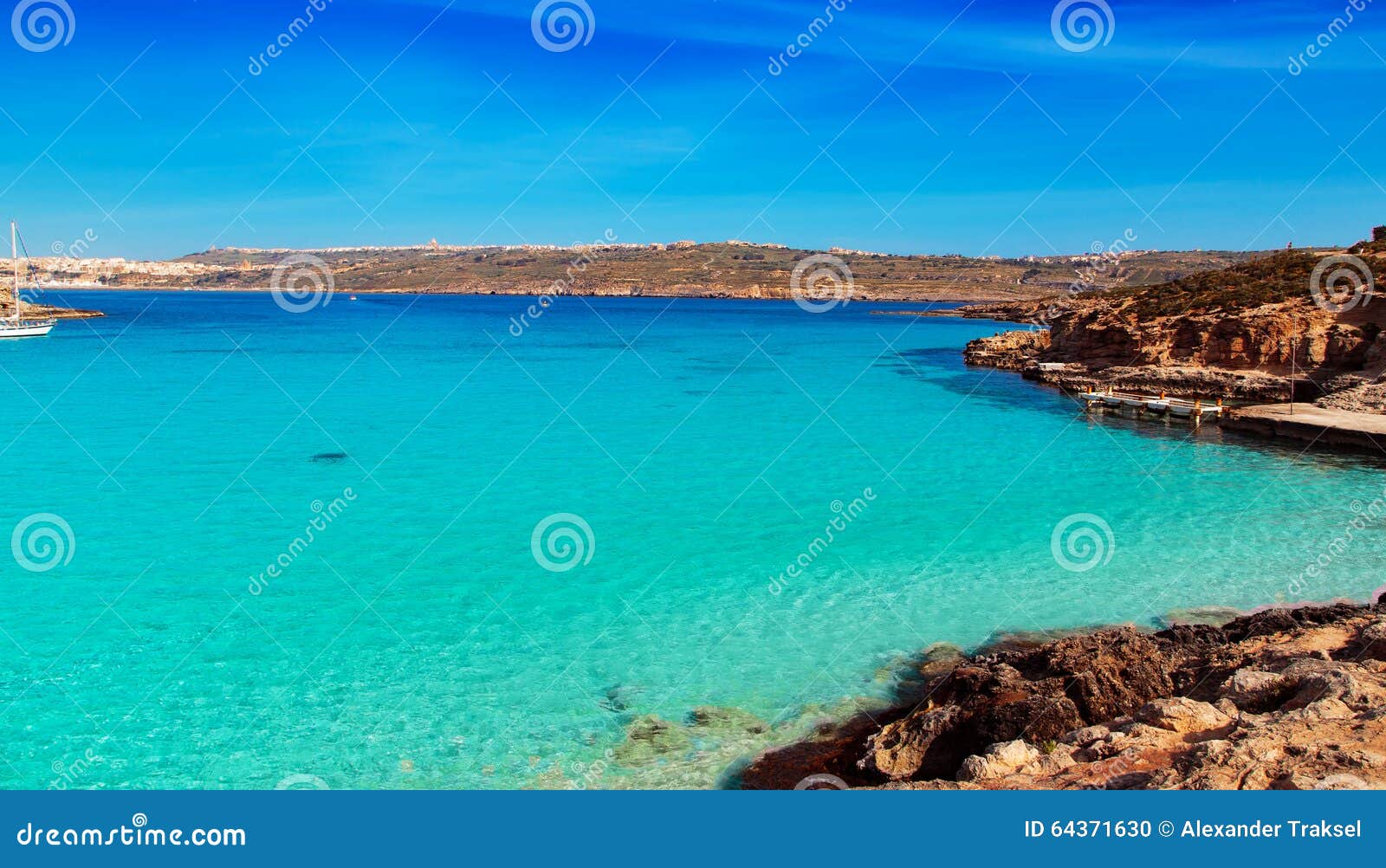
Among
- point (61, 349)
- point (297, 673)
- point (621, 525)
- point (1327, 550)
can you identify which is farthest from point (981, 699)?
point (61, 349)

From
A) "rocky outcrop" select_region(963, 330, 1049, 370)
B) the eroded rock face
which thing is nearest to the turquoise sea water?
the eroded rock face

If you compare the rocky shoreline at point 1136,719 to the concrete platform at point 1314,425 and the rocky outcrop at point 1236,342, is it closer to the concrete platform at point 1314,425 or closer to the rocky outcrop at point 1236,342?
the concrete platform at point 1314,425

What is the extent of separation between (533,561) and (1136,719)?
952cm

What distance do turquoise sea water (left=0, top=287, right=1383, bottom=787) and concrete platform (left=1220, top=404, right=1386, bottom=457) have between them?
5.66ft

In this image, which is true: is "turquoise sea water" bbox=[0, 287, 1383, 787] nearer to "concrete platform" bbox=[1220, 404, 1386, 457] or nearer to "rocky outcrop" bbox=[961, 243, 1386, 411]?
"concrete platform" bbox=[1220, 404, 1386, 457]

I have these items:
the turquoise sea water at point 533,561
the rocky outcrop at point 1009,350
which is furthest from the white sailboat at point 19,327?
the rocky outcrop at point 1009,350

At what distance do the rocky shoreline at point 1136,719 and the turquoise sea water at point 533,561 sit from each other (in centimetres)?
126

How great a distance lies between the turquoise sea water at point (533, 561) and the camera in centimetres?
919

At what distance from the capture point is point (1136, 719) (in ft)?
24.5

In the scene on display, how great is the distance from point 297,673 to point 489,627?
2.40 metres

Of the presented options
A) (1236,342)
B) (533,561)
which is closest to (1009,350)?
(1236,342)

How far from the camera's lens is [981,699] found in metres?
8.45

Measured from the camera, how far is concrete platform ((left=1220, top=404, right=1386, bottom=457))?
25.1 m

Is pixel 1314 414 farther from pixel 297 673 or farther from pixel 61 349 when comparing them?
pixel 61 349
